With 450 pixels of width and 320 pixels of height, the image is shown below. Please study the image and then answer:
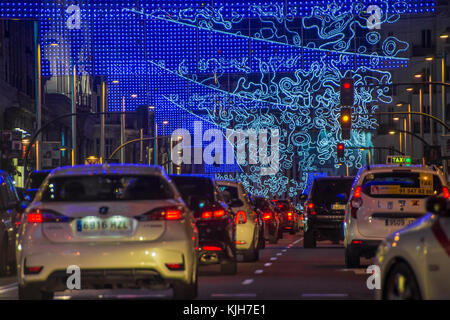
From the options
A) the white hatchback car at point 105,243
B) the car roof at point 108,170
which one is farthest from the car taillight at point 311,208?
the white hatchback car at point 105,243

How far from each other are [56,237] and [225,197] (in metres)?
7.77

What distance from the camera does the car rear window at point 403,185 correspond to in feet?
59.5

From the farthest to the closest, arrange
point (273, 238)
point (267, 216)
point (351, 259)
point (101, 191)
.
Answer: point (273, 238) → point (267, 216) → point (351, 259) → point (101, 191)

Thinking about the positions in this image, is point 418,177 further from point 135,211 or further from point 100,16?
point 100,16

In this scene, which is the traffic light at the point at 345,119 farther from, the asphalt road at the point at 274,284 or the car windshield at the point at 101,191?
the car windshield at the point at 101,191

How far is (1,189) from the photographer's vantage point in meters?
18.9

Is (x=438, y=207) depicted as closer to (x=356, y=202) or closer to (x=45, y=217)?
(x=45, y=217)

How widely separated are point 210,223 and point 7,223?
374 cm

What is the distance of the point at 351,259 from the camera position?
18.9m

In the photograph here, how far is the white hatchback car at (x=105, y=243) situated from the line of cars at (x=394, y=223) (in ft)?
6.99

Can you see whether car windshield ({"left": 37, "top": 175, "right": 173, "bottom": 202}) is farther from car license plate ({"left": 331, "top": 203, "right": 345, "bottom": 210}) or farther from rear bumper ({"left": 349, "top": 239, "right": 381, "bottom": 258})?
car license plate ({"left": 331, "top": 203, "right": 345, "bottom": 210})

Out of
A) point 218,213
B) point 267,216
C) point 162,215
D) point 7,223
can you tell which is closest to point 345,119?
point 267,216
